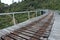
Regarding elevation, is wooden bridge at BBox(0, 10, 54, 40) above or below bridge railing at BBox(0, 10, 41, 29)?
above

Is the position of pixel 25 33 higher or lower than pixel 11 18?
higher

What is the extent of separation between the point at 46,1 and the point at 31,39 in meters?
65.1

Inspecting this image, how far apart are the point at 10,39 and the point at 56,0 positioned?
5781 centimetres

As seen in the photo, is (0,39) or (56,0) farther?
(56,0)

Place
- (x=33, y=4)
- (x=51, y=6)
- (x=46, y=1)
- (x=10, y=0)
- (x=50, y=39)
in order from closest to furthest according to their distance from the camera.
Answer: (x=50, y=39), (x=51, y=6), (x=33, y=4), (x=46, y=1), (x=10, y=0)

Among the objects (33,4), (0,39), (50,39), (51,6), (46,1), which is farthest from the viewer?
(46,1)

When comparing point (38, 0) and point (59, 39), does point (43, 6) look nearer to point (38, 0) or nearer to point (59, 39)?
point (38, 0)

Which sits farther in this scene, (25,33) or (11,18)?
(11,18)

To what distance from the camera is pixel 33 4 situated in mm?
65125

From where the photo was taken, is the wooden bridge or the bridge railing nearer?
the wooden bridge

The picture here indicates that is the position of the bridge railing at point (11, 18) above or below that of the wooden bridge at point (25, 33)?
below

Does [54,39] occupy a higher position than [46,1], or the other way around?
[54,39]

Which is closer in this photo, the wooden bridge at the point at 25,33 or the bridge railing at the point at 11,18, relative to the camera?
the wooden bridge at the point at 25,33

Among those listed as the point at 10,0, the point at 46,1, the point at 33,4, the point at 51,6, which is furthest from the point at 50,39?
the point at 10,0
